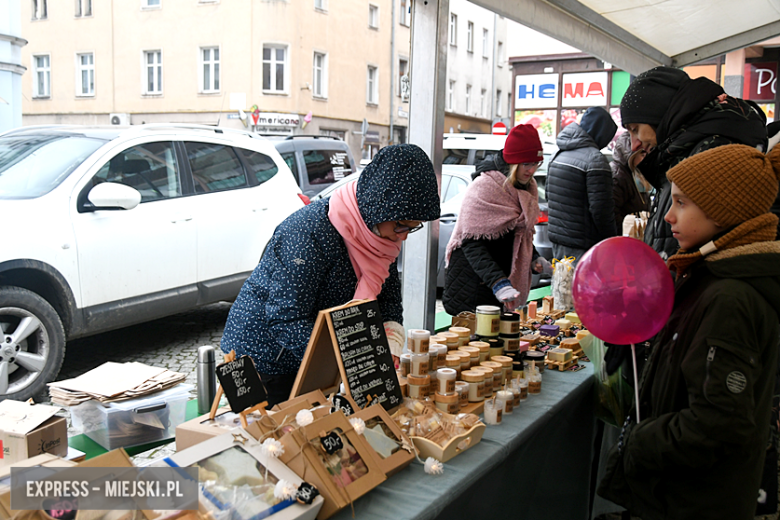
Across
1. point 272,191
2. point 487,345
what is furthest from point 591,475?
point 272,191

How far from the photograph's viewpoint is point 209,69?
934 inches

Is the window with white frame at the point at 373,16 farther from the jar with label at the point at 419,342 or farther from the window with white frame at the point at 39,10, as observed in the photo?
the jar with label at the point at 419,342

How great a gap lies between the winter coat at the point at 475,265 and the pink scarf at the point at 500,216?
4cm

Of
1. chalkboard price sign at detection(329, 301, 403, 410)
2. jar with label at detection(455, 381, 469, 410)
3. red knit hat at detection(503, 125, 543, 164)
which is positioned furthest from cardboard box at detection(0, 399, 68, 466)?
red knit hat at detection(503, 125, 543, 164)

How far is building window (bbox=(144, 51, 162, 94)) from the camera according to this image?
24531 millimetres

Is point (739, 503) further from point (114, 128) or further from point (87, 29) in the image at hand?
point (87, 29)

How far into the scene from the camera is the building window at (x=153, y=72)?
24531 mm

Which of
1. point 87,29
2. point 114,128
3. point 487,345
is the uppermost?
point 87,29

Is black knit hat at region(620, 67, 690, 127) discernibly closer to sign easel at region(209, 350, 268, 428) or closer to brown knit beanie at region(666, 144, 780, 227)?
brown knit beanie at region(666, 144, 780, 227)

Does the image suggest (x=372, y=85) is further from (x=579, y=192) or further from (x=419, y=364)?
(x=419, y=364)

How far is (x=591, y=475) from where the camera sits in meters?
2.50

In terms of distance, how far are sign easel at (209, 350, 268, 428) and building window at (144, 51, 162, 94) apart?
83.4ft

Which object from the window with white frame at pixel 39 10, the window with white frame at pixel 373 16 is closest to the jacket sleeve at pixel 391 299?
the window with white frame at pixel 373 16

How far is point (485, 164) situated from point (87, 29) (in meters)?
26.8
